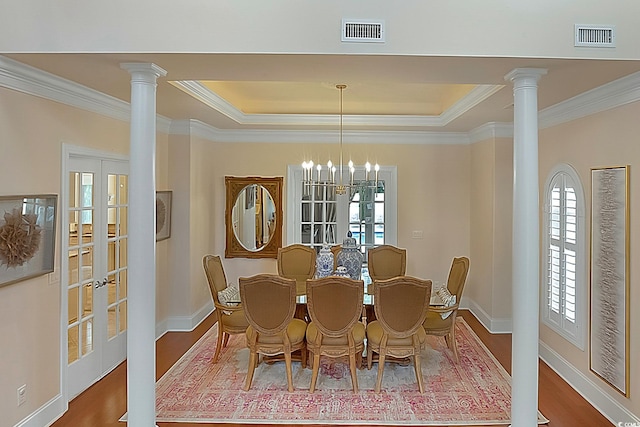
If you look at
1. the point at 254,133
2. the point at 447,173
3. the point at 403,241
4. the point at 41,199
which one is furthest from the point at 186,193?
the point at 447,173

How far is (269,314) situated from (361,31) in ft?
8.07

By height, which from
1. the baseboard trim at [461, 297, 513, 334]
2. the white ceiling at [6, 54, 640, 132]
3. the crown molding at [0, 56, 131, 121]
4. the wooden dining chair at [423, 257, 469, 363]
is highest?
the white ceiling at [6, 54, 640, 132]

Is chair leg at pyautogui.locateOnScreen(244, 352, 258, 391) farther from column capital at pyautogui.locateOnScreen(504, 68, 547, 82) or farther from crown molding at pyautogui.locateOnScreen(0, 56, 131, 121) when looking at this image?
column capital at pyautogui.locateOnScreen(504, 68, 547, 82)

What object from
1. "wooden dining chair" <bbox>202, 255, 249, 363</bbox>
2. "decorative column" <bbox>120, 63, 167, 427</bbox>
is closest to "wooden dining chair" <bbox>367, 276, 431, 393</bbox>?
"wooden dining chair" <bbox>202, 255, 249, 363</bbox>

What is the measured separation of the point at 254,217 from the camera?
294 inches

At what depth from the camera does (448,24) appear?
3.23 meters

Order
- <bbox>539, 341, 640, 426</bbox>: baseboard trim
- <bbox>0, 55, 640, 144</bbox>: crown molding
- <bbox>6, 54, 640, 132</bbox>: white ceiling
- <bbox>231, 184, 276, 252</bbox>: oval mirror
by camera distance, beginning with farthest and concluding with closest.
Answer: <bbox>231, 184, 276, 252</bbox>: oval mirror → <bbox>539, 341, 640, 426</bbox>: baseboard trim → <bbox>0, 55, 640, 144</bbox>: crown molding → <bbox>6, 54, 640, 132</bbox>: white ceiling

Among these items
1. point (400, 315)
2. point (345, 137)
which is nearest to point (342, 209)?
point (345, 137)

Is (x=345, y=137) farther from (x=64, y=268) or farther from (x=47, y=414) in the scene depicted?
(x=47, y=414)

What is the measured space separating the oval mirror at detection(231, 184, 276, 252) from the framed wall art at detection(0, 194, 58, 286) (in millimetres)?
3617

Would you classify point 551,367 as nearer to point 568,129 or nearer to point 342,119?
point 568,129

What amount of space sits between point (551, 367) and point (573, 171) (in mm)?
2015

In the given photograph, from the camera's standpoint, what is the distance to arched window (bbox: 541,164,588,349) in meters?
4.56

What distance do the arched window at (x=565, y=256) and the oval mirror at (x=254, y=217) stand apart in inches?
150
